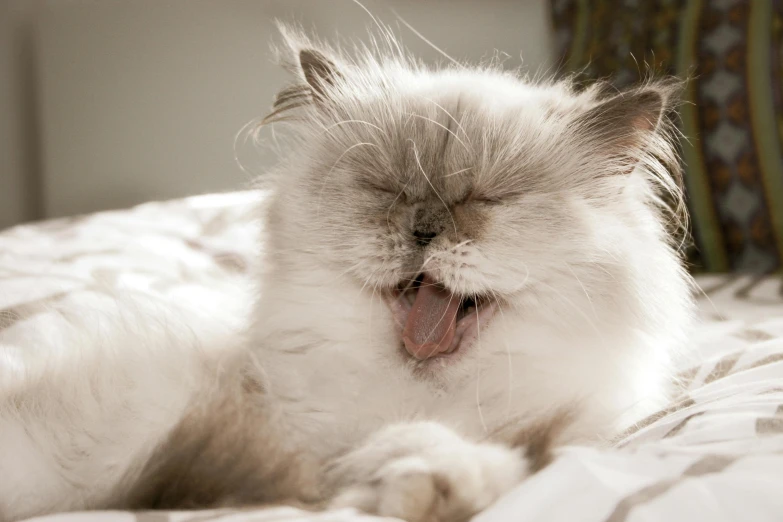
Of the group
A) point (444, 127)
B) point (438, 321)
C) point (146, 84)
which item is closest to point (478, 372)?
point (438, 321)

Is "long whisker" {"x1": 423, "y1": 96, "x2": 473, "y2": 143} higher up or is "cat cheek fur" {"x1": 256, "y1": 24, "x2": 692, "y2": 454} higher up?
"long whisker" {"x1": 423, "y1": 96, "x2": 473, "y2": 143}

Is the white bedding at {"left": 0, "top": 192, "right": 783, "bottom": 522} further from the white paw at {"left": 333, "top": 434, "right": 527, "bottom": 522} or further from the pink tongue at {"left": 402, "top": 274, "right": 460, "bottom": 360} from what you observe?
the pink tongue at {"left": 402, "top": 274, "right": 460, "bottom": 360}

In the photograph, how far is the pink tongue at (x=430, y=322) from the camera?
0.92 meters

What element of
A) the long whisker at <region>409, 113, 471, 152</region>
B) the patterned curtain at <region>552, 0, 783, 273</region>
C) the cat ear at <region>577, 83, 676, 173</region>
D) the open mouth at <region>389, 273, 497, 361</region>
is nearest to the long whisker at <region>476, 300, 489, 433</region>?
the open mouth at <region>389, 273, 497, 361</region>

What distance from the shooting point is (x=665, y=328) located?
3.36ft

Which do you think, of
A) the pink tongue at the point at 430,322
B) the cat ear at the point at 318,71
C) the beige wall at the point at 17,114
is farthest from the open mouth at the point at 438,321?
the beige wall at the point at 17,114

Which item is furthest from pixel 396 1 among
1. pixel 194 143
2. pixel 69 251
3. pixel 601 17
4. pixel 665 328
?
pixel 665 328

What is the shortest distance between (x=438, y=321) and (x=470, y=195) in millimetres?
187

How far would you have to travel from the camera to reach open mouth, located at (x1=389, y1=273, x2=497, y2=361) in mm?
922

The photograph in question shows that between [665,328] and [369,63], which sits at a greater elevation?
[369,63]

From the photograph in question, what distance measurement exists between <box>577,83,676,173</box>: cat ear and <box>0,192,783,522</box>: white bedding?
30 centimetres

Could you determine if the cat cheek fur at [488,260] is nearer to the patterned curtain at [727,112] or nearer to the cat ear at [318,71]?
the cat ear at [318,71]

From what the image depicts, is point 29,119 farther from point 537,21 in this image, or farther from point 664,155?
point 664,155

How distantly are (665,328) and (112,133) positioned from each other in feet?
9.55
